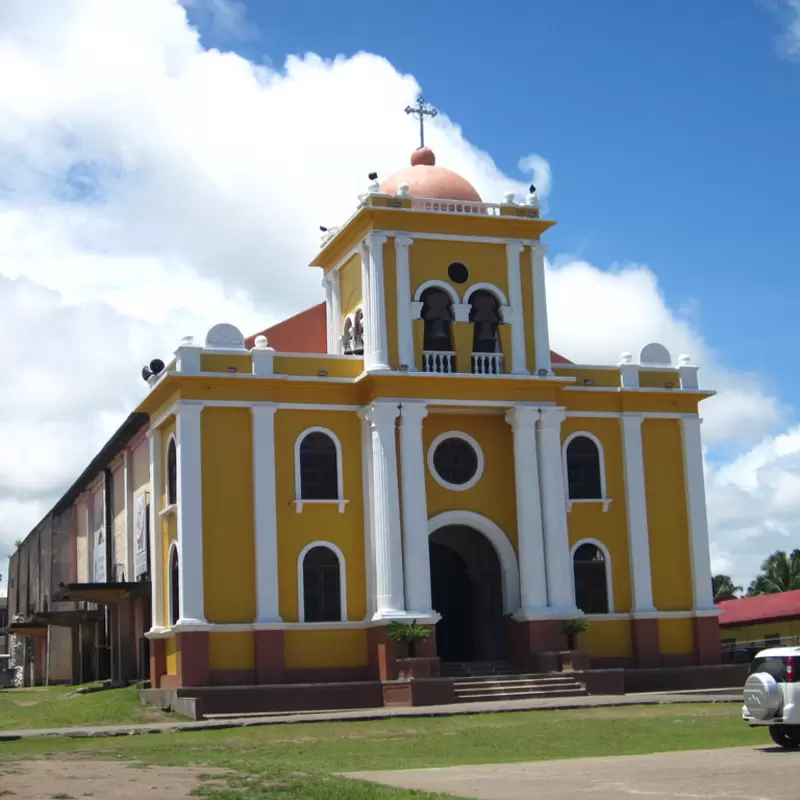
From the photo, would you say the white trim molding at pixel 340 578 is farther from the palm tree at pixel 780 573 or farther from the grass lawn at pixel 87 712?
the palm tree at pixel 780 573

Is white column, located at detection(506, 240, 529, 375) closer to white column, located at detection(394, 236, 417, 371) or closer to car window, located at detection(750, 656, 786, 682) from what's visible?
white column, located at detection(394, 236, 417, 371)

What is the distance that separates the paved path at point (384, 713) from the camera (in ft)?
78.3

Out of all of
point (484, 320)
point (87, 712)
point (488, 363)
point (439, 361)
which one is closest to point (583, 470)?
point (488, 363)

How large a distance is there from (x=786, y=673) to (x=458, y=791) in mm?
4931

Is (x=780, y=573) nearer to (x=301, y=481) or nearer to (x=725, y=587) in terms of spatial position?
(x=725, y=587)

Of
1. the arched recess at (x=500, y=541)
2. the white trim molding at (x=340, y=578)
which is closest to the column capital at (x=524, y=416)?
the arched recess at (x=500, y=541)

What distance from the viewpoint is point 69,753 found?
746 inches

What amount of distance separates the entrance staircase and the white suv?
531 inches

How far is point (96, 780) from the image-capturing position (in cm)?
1423

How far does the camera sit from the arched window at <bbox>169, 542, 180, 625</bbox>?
104 ft

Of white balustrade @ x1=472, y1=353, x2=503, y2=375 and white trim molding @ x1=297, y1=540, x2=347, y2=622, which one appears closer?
white trim molding @ x1=297, y1=540, x2=347, y2=622

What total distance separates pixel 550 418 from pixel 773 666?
1696cm

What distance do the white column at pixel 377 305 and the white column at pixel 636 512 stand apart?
22.5 feet

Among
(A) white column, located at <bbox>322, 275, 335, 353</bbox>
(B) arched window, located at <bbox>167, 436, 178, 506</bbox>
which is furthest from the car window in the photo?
(A) white column, located at <bbox>322, 275, 335, 353</bbox>
